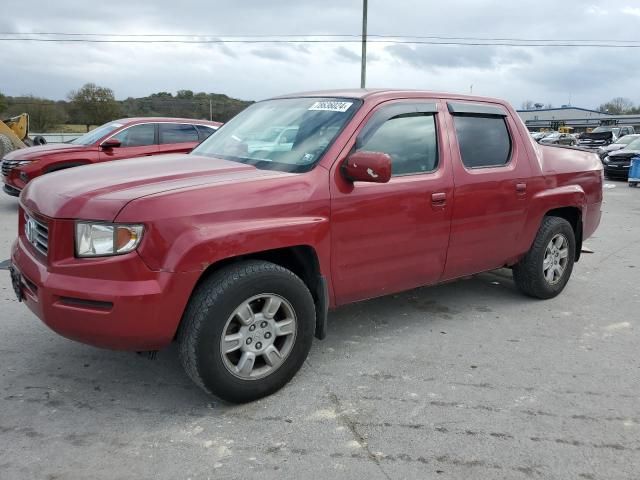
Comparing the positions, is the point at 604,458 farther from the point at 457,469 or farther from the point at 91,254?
the point at 91,254

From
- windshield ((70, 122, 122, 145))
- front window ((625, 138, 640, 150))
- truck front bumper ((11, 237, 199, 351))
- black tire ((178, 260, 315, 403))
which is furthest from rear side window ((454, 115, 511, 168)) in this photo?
front window ((625, 138, 640, 150))

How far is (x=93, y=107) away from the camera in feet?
123

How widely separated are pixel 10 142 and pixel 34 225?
16.6m

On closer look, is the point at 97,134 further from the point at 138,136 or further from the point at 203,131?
the point at 203,131

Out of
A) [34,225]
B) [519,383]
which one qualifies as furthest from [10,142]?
[519,383]

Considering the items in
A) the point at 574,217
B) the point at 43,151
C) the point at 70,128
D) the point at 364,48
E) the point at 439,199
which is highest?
the point at 364,48

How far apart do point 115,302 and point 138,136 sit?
7636mm

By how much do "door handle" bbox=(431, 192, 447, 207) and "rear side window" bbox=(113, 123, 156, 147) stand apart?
7.08 meters

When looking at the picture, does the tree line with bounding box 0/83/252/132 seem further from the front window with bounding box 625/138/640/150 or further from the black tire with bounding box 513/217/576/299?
the black tire with bounding box 513/217/576/299

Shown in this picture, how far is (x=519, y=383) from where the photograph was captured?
11.6 feet

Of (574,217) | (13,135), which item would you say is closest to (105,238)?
(574,217)

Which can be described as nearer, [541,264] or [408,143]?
[408,143]

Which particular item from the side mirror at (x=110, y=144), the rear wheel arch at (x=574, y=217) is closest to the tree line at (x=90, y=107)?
the side mirror at (x=110, y=144)

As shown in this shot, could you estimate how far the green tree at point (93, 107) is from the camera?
3697cm
